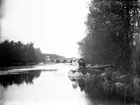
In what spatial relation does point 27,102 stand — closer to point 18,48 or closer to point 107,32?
point 107,32

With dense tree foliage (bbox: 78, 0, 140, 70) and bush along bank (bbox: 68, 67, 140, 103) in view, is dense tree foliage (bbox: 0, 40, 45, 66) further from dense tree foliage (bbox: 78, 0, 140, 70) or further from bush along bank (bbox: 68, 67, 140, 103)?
bush along bank (bbox: 68, 67, 140, 103)

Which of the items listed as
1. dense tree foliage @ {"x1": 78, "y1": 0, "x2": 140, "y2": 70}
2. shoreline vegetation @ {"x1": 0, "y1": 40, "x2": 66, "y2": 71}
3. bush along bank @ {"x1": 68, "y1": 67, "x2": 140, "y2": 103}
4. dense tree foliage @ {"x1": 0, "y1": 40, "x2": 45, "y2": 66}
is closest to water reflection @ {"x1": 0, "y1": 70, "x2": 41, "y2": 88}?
bush along bank @ {"x1": 68, "y1": 67, "x2": 140, "y2": 103}

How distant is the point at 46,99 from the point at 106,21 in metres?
10.4

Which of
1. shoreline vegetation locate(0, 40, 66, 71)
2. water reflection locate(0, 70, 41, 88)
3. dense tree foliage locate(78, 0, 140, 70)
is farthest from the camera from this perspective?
shoreline vegetation locate(0, 40, 66, 71)

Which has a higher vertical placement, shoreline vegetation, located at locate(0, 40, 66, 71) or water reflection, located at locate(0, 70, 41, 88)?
shoreline vegetation, located at locate(0, 40, 66, 71)

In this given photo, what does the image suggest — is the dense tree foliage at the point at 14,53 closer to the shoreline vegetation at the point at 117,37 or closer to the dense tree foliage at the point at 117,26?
the shoreline vegetation at the point at 117,37

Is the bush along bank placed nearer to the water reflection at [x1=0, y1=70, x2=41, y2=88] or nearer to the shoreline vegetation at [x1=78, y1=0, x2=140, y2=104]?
the shoreline vegetation at [x1=78, y1=0, x2=140, y2=104]

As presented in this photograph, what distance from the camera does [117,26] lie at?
682 inches

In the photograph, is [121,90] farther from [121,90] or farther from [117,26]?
[117,26]

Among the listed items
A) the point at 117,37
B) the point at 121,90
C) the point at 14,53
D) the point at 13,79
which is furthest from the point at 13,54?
the point at 121,90

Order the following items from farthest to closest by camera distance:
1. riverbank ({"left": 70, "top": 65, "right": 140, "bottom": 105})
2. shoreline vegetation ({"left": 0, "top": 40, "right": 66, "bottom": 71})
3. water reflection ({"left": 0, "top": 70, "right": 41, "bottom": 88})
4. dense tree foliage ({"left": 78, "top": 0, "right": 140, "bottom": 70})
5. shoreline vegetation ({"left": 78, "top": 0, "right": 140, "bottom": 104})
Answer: shoreline vegetation ({"left": 0, "top": 40, "right": 66, "bottom": 71}) → water reflection ({"left": 0, "top": 70, "right": 41, "bottom": 88}) → dense tree foliage ({"left": 78, "top": 0, "right": 140, "bottom": 70}) → shoreline vegetation ({"left": 78, "top": 0, "right": 140, "bottom": 104}) → riverbank ({"left": 70, "top": 65, "right": 140, "bottom": 105})

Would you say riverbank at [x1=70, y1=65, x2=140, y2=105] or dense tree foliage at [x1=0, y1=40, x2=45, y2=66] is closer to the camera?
riverbank at [x1=70, y1=65, x2=140, y2=105]

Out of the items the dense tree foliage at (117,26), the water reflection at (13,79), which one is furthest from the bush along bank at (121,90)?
the water reflection at (13,79)

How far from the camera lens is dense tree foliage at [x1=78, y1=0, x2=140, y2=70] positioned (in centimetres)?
1703
